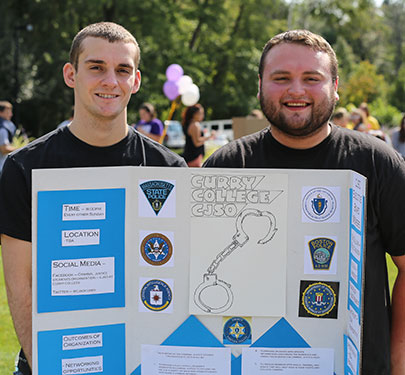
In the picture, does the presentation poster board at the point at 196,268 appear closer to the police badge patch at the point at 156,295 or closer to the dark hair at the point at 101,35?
the police badge patch at the point at 156,295

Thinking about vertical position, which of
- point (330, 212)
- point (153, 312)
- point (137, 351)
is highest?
point (330, 212)

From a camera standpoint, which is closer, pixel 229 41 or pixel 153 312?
pixel 153 312

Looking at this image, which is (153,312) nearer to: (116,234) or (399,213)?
(116,234)

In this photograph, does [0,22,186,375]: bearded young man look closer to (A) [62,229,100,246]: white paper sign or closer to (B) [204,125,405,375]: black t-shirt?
(A) [62,229,100,246]: white paper sign

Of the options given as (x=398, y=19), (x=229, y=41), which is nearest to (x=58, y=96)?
(x=229, y=41)

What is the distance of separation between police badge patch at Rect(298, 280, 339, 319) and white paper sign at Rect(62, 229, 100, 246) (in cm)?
71

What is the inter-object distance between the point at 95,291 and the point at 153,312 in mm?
209

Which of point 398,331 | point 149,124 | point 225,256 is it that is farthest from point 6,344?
point 149,124

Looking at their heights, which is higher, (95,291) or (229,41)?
(229,41)

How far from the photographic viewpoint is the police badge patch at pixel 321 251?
1880mm

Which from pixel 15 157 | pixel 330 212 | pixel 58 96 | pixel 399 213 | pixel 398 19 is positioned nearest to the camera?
pixel 330 212

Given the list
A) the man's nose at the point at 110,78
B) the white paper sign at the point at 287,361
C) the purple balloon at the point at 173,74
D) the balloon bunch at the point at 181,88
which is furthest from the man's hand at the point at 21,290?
the purple balloon at the point at 173,74

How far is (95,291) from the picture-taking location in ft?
6.28

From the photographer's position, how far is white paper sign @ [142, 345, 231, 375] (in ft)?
6.27
